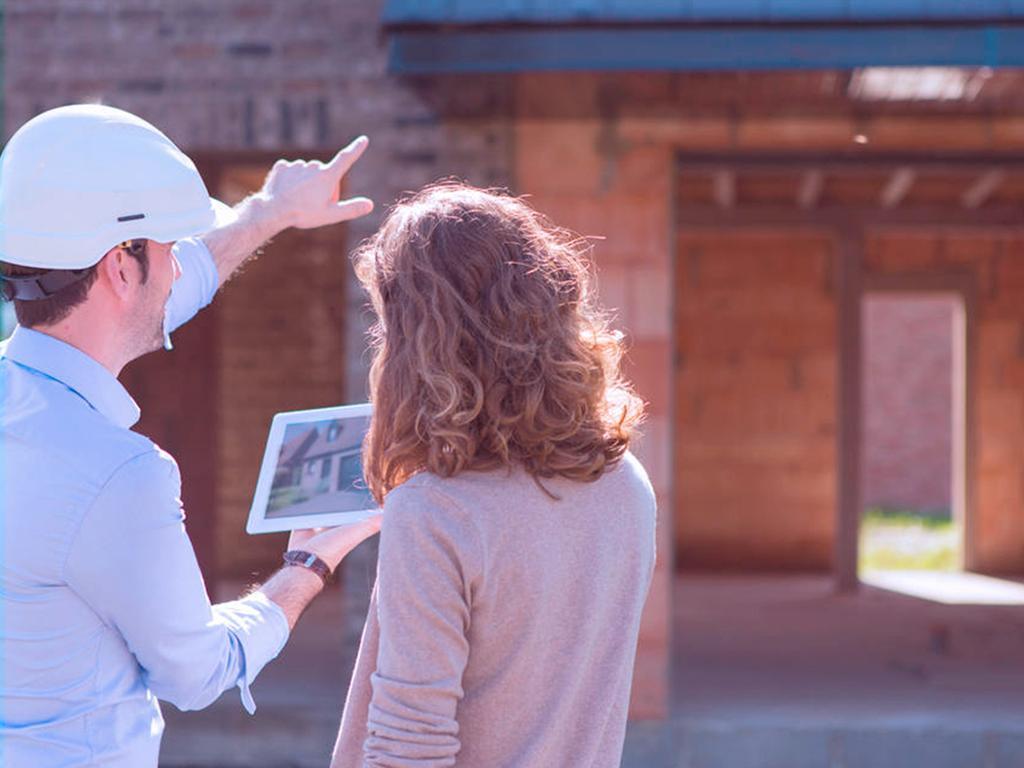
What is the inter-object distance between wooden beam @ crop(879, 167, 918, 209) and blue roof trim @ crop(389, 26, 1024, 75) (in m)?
4.29

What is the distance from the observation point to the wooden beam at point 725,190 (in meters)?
9.54

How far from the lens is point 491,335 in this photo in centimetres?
167

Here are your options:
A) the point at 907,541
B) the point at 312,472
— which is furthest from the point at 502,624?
the point at 907,541

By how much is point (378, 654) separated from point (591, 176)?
14.1ft

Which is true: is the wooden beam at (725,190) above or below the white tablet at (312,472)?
above

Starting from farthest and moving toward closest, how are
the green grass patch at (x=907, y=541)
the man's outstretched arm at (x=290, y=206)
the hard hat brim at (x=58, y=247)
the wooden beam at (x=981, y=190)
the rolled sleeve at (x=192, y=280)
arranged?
the green grass patch at (x=907, y=541) < the wooden beam at (x=981, y=190) < the man's outstretched arm at (x=290, y=206) < the rolled sleeve at (x=192, y=280) < the hard hat brim at (x=58, y=247)

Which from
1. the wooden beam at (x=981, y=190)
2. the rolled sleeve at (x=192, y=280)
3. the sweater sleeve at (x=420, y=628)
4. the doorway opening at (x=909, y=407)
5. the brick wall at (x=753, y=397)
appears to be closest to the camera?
the sweater sleeve at (x=420, y=628)

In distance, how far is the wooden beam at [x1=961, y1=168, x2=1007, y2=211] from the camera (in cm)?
932

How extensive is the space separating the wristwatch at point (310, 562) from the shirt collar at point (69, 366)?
34 centimetres

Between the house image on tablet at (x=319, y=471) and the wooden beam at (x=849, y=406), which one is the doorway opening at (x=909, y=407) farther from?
the house image on tablet at (x=319, y=471)

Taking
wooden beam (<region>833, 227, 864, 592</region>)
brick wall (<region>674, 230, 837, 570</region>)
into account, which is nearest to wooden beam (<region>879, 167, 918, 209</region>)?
wooden beam (<region>833, 227, 864, 592</region>)

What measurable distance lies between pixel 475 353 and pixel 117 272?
45 cm

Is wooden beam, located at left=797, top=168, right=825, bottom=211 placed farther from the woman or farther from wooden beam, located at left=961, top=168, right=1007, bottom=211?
the woman

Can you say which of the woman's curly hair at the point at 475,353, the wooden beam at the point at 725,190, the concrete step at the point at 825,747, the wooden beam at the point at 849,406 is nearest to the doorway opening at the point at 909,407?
the wooden beam at the point at 849,406
